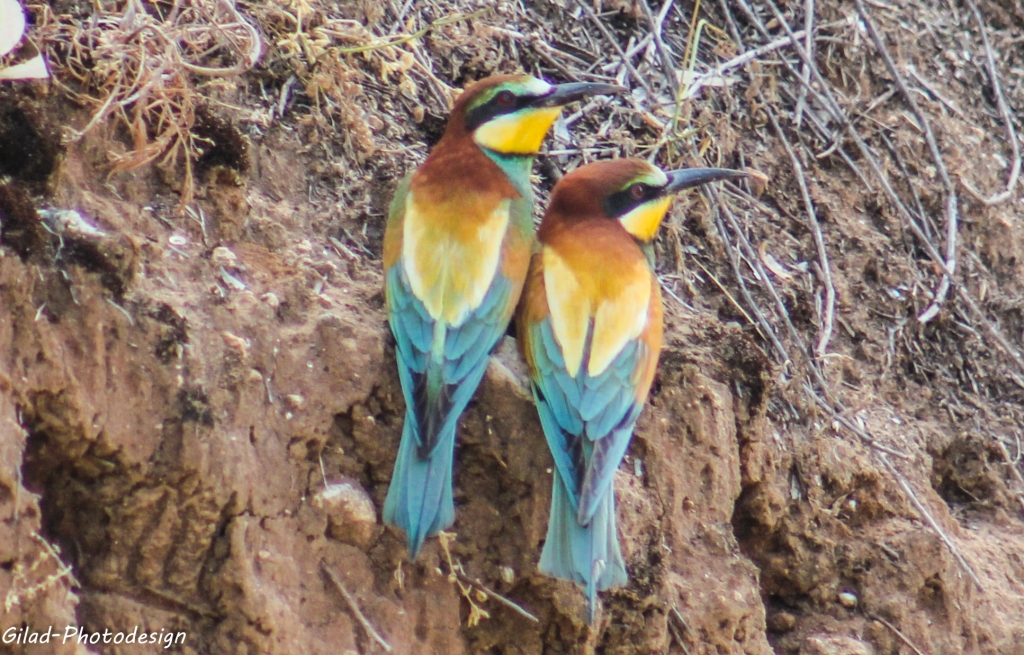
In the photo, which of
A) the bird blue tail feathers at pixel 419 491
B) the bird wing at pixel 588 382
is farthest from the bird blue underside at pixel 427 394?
the bird wing at pixel 588 382

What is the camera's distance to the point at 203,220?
279 cm

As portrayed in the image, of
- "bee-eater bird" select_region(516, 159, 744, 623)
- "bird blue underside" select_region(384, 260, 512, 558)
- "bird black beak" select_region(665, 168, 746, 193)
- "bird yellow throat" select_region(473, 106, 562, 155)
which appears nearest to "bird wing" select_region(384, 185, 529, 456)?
"bird blue underside" select_region(384, 260, 512, 558)

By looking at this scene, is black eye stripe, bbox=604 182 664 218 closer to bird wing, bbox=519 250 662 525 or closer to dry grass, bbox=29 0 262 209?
bird wing, bbox=519 250 662 525

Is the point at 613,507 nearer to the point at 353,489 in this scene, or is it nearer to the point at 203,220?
the point at 353,489

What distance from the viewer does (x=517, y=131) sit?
3301 mm

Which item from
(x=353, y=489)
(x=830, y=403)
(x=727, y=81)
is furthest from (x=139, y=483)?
(x=727, y=81)

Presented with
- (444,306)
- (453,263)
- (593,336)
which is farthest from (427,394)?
(593,336)

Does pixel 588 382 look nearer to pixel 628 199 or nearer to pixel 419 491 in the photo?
pixel 419 491

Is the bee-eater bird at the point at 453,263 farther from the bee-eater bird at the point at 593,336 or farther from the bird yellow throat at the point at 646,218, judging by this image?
the bird yellow throat at the point at 646,218

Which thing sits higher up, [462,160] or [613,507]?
[462,160]

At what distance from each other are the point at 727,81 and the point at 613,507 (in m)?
1.95

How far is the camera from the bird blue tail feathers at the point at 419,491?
2.52m

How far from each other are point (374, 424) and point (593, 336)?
58 centimetres

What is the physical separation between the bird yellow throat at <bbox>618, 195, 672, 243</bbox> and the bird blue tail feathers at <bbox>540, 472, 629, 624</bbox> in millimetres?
880
